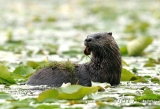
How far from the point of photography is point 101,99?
21.0 ft

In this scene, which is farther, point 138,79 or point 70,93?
point 138,79

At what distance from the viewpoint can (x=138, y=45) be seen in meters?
11.4

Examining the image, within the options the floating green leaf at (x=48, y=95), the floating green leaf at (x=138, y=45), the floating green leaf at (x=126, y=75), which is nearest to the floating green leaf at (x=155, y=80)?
the floating green leaf at (x=126, y=75)

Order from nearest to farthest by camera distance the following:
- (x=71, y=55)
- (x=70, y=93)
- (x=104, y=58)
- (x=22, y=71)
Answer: (x=70, y=93), (x=104, y=58), (x=22, y=71), (x=71, y=55)

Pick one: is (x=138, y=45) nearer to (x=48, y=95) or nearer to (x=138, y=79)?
(x=138, y=79)

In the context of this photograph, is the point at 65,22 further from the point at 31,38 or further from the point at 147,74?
the point at 147,74

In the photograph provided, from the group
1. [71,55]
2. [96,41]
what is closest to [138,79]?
[96,41]

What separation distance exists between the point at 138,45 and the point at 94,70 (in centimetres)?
350

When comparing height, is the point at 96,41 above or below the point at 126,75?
above

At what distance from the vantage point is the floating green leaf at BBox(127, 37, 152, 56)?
443 inches

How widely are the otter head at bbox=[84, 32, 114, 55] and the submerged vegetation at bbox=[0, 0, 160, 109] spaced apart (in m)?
0.34

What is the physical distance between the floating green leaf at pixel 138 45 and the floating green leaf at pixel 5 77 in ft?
12.9

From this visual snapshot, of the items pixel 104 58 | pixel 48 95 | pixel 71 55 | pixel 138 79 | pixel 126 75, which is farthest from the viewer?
pixel 71 55

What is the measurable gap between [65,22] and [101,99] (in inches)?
564
